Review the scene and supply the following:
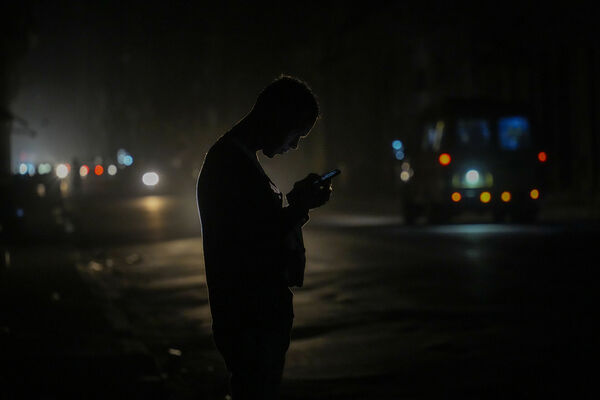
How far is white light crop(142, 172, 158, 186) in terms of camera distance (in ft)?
198

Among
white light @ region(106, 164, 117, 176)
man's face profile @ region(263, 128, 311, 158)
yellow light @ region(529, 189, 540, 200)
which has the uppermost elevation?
man's face profile @ region(263, 128, 311, 158)

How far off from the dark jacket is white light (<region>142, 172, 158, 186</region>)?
56533 millimetres

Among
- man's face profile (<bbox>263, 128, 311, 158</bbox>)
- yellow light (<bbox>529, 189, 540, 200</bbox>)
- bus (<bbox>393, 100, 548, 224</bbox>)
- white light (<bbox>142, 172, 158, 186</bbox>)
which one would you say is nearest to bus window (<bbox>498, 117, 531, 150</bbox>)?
bus (<bbox>393, 100, 548, 224</bbox>)

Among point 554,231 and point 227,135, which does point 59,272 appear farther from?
point 227,135

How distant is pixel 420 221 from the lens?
2812 centimetres

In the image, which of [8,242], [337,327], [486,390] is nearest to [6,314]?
[337,327]

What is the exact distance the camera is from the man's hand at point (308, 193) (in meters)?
4.01

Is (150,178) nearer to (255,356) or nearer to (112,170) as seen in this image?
(112,170)

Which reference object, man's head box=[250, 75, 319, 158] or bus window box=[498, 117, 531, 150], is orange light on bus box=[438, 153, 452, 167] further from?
man's head box=[250, 75, 319, 158]

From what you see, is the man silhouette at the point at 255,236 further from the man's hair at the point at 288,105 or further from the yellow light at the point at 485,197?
the yellow light at the point at 485,197

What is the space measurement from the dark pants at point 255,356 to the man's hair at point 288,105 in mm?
726

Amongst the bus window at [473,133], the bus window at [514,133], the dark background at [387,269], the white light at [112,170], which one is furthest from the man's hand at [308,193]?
the white light at [112,170]

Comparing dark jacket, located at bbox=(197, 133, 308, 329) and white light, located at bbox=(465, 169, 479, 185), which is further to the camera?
white light, located at bbox=(465, 169, 479, 185)

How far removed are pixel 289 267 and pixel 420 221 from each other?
24.3m
